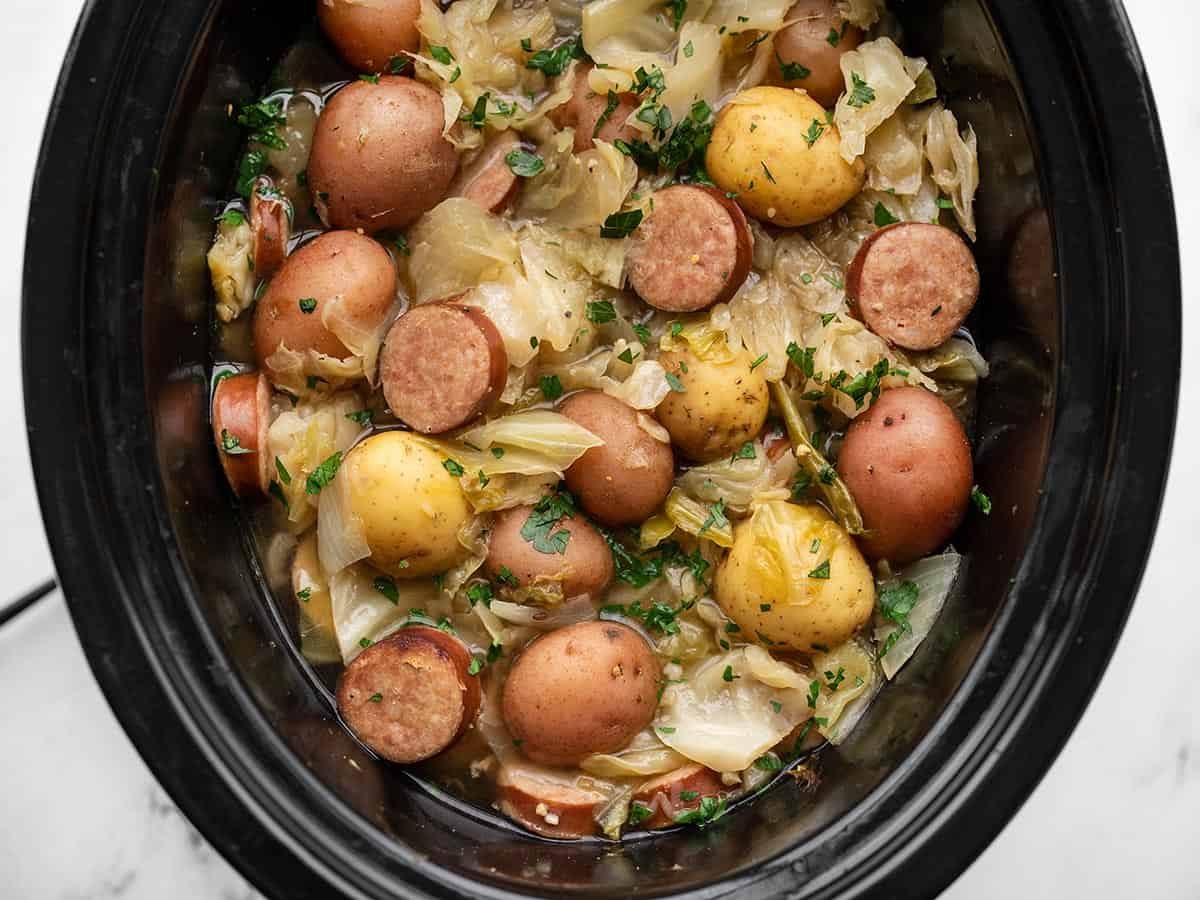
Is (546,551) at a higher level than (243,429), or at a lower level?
lower

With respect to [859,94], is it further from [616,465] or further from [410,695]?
[410,695]

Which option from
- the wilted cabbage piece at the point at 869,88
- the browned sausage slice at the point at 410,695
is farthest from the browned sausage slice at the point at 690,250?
the browned sausage slice at the point at 410,695

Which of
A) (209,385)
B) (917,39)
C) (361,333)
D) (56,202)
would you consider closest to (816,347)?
(917,39)

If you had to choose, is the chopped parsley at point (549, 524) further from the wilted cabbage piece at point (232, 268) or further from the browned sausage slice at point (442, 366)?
the wilted cabbage piece at point (232, 268)

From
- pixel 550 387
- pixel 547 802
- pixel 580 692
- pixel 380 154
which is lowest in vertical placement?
pixel 547 802

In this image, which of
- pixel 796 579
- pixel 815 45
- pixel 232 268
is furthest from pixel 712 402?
pixel 232 268
